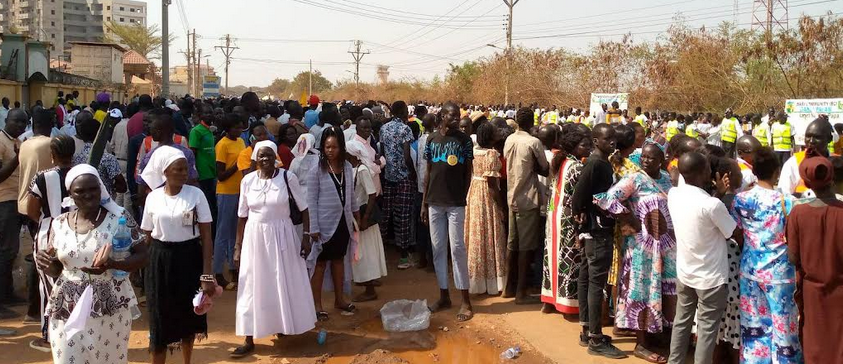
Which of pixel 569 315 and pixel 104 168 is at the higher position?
pixel 104 168

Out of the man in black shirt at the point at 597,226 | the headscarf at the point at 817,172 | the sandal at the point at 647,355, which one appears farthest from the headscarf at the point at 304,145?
the headscarf at the point at 817,172

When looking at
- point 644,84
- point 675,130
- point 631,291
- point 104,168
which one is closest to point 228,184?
point 104,168

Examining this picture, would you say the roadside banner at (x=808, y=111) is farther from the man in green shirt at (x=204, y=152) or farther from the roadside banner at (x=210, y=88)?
the roadside banner at (x=210, y=88)

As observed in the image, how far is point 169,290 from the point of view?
4512 mm

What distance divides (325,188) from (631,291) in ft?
8.77

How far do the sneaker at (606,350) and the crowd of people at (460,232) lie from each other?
0.04 feet

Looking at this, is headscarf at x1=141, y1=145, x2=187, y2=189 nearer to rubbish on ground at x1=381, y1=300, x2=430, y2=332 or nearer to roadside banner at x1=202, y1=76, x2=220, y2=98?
rubbish on ground at x1=381, y1=300, x2=430, y2=332

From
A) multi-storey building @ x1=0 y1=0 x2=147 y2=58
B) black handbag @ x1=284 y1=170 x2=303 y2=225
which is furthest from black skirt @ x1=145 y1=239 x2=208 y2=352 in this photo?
multi-storey building @ x1=0 y1=0 x2=147 y2=58

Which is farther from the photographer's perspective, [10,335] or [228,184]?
[228,184]

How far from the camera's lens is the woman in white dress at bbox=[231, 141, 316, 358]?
199 inches

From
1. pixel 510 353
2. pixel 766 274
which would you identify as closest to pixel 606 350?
pixel 510 353

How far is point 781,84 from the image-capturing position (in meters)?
29.5

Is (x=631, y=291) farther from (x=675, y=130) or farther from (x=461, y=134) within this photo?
(x=675, y=130)

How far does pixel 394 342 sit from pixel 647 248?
2194mm
